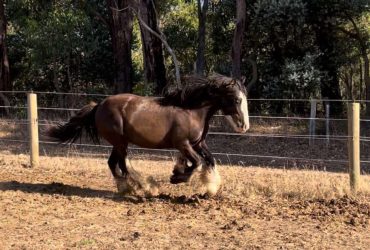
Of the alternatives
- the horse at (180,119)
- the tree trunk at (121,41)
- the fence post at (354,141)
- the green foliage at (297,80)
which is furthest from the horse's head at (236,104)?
the tree trunk at (121,41)

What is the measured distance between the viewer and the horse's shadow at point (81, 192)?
7.56 meters

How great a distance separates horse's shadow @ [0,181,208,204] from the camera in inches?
298

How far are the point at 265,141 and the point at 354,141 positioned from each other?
331 inches

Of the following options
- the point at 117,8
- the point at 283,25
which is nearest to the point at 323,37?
the point at 283,25

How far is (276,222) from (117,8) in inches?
564

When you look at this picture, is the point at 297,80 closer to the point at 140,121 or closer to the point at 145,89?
the point at 145,89

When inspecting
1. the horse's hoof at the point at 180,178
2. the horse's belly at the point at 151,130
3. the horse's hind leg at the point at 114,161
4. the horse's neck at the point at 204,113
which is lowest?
the horse's hoof at the point at 180,178

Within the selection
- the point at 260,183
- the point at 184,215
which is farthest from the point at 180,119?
the point at 260,183

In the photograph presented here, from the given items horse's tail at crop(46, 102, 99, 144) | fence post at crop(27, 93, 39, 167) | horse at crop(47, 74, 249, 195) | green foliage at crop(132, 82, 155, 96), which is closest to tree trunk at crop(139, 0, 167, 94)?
green foliage at crop(132, 82, 155, 96)

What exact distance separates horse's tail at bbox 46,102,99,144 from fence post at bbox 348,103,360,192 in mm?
3756

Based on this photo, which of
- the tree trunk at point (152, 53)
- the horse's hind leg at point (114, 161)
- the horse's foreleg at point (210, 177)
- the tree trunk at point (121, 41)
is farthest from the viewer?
the tree trunk at point (121, 41)

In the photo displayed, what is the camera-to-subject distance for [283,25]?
1825cm

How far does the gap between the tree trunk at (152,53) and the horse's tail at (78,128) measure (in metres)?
10.9

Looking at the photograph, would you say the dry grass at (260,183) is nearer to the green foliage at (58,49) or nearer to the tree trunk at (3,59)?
the green foliage at (58,49)
